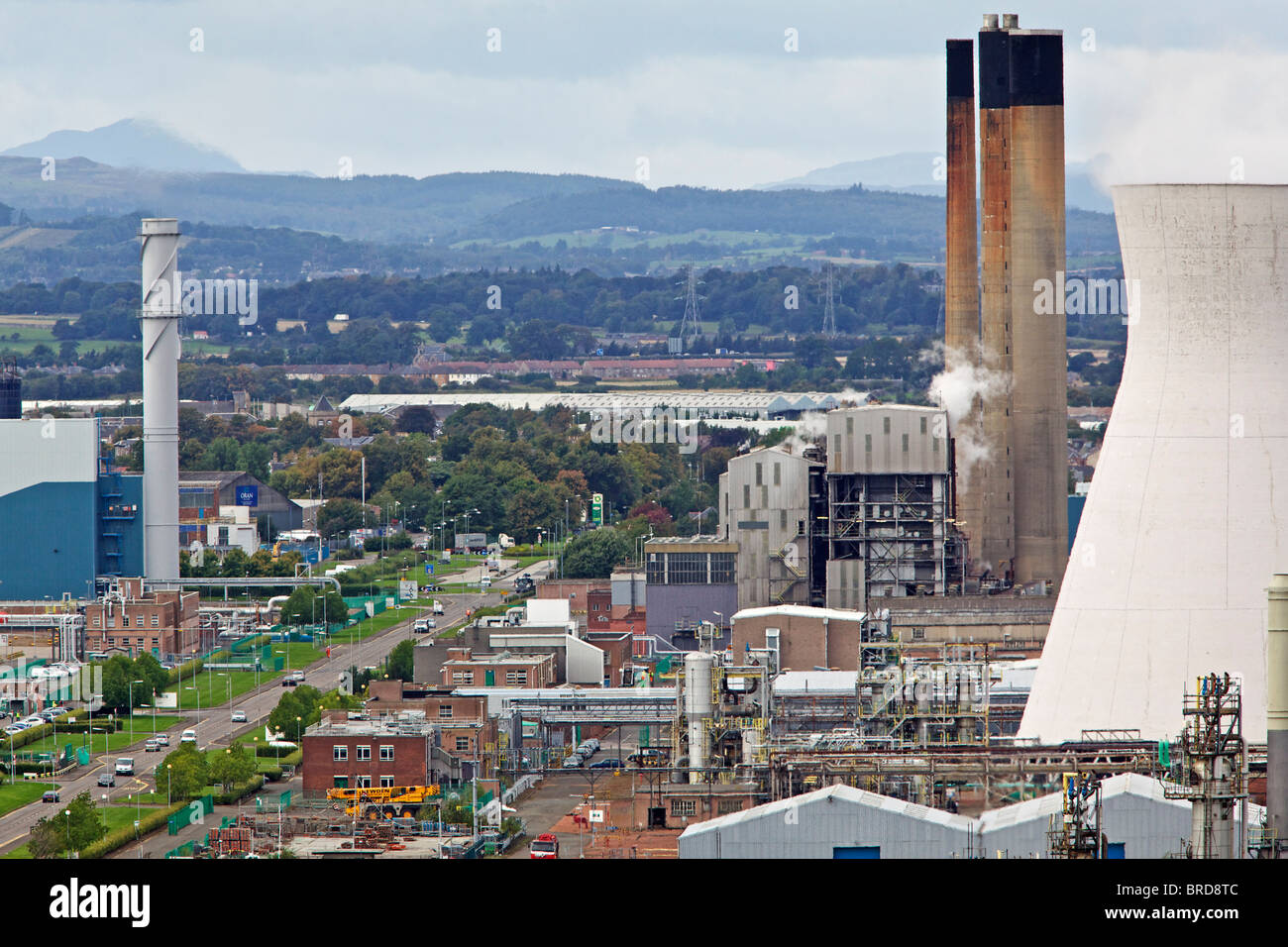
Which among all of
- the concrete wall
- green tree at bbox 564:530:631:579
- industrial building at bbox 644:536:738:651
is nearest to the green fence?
industrial building at bbox 644:536:738:651

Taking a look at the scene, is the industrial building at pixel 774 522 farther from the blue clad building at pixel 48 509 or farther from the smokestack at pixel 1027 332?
the blue clad building at pixel 48 509

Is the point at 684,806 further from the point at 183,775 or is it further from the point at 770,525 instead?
the point at 770,525

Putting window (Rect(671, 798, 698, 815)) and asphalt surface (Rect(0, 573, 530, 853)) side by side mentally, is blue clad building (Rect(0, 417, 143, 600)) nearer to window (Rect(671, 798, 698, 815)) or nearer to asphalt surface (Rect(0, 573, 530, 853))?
asphalt surface (Rect(0, 573, 530, 853))

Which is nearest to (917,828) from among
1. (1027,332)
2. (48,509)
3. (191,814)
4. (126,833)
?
(126,833)
